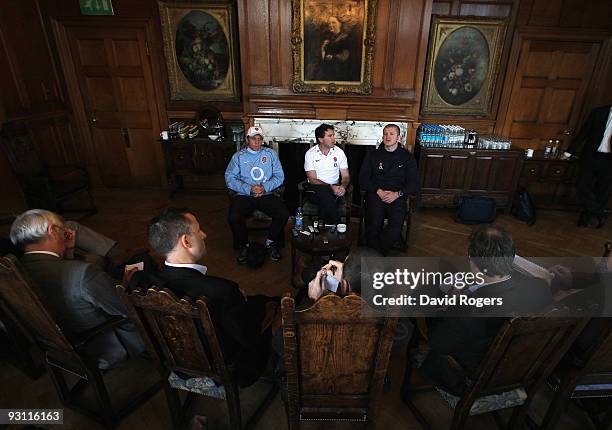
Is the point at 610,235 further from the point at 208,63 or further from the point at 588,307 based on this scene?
the point at 208,63

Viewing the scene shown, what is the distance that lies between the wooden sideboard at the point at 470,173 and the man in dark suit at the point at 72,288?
386 cm

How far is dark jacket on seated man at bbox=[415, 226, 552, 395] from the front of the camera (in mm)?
1456

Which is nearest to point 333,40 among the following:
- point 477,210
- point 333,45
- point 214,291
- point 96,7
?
point 333,45

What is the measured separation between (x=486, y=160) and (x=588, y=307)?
11.6 feet

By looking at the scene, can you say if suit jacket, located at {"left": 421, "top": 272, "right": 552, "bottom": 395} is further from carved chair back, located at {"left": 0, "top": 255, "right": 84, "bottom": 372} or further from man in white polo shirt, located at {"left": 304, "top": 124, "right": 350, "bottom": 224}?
man in white polo shirt, located at {"left": 304, "top": 124, "right": 350, "bottom": 224}

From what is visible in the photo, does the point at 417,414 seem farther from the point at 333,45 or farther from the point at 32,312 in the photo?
the point at 333,45

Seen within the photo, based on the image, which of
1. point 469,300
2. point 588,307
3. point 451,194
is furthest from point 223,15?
point 588,307

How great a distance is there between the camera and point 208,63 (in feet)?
15.3

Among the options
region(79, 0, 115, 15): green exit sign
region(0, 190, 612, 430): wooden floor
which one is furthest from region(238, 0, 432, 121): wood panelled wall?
region(79, 0, 115, 15): green exit sign

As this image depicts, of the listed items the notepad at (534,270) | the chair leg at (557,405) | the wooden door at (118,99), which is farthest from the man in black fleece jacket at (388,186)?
the wooden door at (118,99)

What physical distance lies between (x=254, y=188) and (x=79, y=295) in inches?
82.3

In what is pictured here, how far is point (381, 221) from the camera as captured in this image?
364 centimetres

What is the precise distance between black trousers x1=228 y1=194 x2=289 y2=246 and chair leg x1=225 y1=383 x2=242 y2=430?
6.62 feet

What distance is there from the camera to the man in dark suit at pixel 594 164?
402cm
